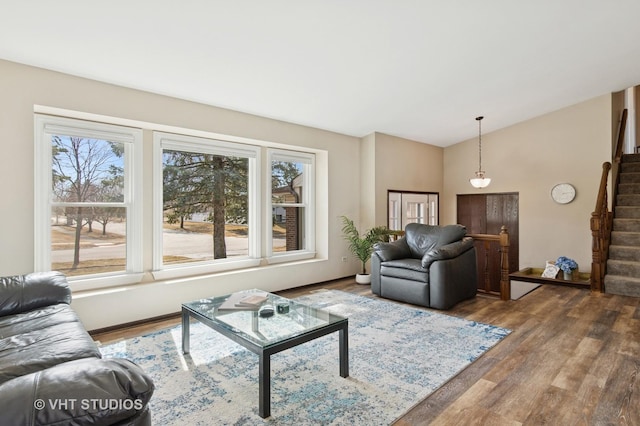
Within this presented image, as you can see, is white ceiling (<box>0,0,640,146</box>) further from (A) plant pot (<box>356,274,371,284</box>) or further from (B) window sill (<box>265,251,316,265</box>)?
(A) plant pot (<box>356,274,371,284</box>)

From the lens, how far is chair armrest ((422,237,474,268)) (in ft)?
13.2

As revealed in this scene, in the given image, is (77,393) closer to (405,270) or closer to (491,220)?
(405,270)

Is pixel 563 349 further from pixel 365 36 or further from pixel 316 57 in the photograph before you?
pixel 316 57

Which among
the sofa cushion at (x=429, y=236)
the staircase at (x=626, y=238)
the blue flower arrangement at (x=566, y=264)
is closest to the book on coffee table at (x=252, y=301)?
the sofa cushion at (x=429, y=236)

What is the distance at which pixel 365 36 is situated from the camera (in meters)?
3.06

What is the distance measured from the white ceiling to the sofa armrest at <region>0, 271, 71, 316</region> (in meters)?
1.85

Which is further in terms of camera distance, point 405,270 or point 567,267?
point 567,267

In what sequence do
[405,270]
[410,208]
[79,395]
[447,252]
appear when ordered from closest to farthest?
[79,395] < [447,252] < [405,270] < [410,208]

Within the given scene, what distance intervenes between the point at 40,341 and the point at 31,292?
2.56ft

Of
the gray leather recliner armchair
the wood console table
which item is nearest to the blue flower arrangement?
the wood console table

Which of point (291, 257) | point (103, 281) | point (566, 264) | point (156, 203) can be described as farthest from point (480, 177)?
point (103, 281)

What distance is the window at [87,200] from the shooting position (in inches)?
128

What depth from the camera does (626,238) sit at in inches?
203

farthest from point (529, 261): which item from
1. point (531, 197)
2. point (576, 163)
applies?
point (576, 163)
